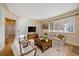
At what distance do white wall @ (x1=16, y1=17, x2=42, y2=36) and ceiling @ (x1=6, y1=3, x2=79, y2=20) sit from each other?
0.10 metres

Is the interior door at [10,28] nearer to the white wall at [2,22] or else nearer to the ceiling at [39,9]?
the white wall at [2,22]

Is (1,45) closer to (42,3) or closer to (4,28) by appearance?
(4,28)

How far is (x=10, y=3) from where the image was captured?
2.01 metres

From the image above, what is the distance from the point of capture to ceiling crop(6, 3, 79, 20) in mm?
2055

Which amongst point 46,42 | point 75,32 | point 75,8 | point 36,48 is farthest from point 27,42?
point 75,8

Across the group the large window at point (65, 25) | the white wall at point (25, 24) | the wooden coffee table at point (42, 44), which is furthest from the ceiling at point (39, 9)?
the wooden coffee table at point (42, 44)

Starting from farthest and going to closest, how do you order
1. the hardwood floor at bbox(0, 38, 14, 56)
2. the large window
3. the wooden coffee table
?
the wooden coffee table < the large window < the hardwood floor at bbox(0, 38, 14, 56)

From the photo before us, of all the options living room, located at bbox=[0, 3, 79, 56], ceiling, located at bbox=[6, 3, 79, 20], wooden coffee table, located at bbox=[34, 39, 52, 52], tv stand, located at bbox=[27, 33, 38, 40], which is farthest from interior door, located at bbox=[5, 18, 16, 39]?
wooden coffee table, located at bbox=[34, 39, 52, 52]

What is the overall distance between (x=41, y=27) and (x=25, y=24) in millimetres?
415

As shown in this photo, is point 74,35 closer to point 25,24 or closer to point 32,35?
point 32,35

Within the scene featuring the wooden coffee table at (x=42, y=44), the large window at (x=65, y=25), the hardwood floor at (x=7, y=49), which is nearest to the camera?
the hardwood floor at (x=7, y=49)

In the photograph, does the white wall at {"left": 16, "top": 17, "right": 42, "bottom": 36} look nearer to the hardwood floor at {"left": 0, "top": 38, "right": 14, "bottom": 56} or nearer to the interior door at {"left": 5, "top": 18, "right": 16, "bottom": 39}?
the interior door at {"left": 5, "top": 18, "right": 16, "bottom": 39}

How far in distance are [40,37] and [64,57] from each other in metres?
0.75

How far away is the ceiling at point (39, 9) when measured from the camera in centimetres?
205
